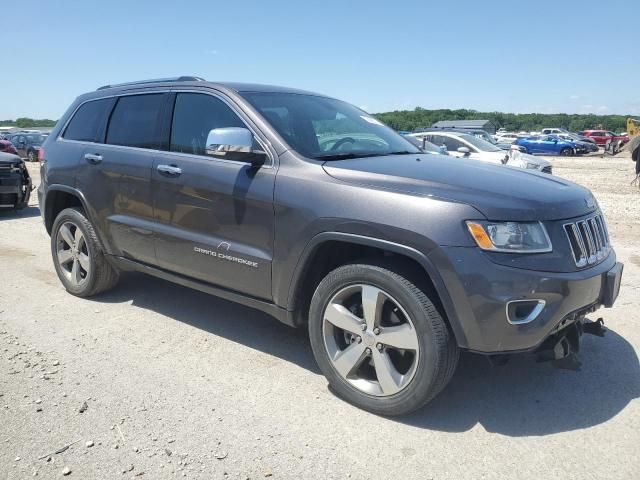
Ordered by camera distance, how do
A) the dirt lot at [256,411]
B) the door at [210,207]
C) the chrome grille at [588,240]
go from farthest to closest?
the door at [210,207] → the chrome grille at [588,240] → the dirt lot at [256,411]

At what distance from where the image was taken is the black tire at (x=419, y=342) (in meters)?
2.81

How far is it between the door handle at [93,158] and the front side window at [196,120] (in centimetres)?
86

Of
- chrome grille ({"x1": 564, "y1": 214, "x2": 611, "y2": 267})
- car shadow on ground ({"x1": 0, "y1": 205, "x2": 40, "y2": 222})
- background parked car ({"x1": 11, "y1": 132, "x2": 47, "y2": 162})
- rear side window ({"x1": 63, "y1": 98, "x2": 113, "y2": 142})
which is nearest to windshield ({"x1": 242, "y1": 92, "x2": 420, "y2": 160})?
chrome grille ({"x1": 564, "y1": 214, "x2": 611, "y2": 267})

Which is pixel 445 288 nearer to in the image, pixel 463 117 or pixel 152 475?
pixel 152 475

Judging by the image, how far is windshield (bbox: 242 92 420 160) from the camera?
11.8ft

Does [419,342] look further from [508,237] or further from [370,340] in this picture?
[508,237]

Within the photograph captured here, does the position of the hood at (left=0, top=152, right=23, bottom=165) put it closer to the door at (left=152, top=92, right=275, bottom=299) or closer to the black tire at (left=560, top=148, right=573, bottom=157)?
the door at (left=152, top=92, right=275, bottom=299)

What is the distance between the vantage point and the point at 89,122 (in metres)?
4.92

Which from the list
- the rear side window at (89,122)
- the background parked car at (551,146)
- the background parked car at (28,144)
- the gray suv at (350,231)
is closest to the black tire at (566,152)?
the background parked car at (551,146)

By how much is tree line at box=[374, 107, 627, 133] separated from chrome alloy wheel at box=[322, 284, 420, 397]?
82.2m

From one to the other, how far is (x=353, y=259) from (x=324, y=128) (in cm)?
113

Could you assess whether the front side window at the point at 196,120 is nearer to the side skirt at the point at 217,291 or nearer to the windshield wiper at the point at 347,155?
the windshield wiper at the point at 347,155

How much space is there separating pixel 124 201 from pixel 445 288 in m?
2.75

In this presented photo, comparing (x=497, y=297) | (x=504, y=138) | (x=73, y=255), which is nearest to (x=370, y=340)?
(x=497, y=297)
